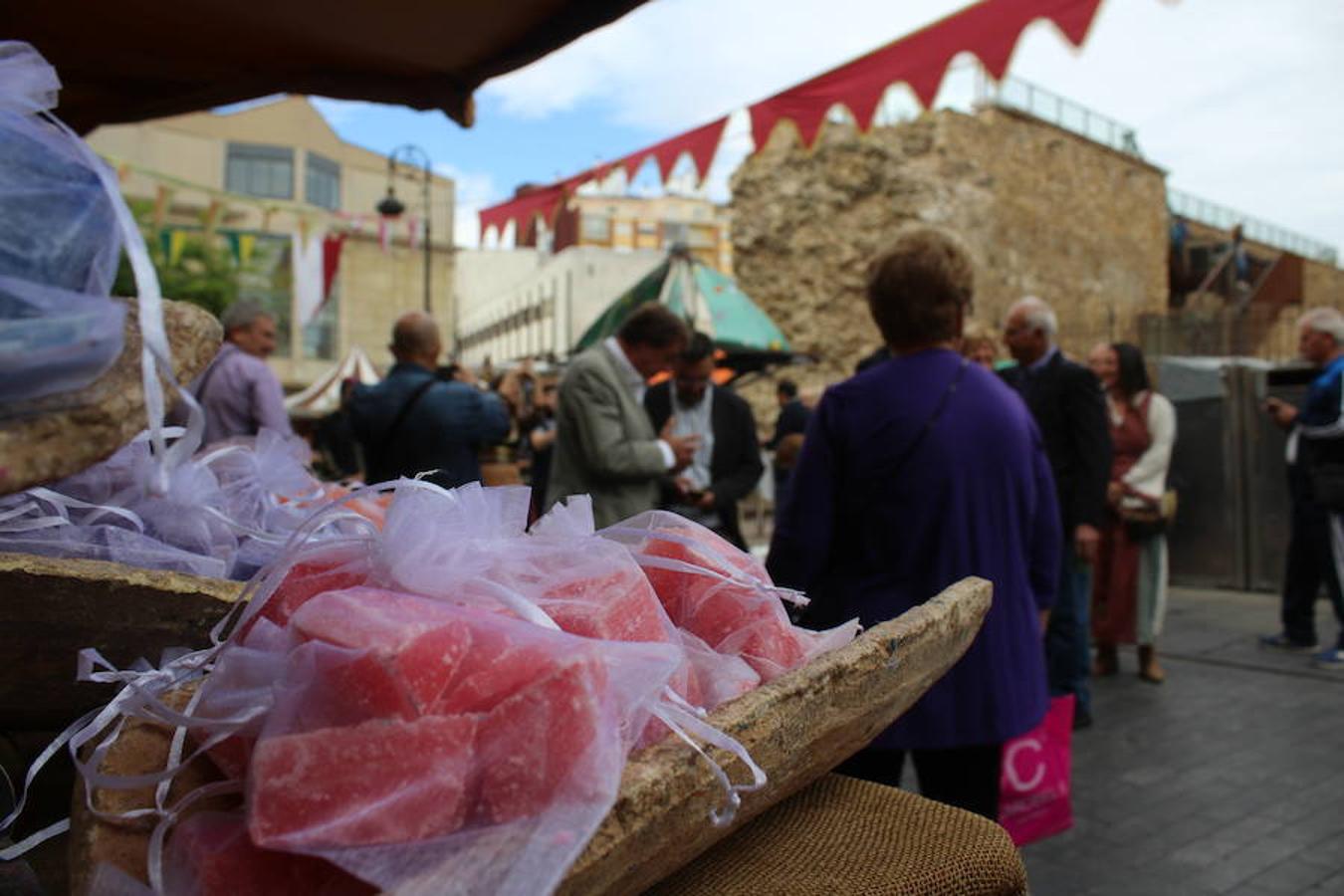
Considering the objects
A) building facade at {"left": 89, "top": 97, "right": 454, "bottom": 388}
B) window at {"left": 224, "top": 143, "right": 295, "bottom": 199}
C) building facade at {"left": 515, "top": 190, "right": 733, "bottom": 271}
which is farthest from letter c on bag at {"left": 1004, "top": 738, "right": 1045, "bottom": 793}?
building facade at {"left": 515, "top": 190, "right": 733, "bottom": 271}

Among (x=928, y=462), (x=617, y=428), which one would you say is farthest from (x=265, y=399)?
(x=928, y=462)

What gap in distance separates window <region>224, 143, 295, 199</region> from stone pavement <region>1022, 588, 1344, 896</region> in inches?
1155

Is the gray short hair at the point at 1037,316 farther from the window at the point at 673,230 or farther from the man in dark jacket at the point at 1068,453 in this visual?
the window at the point at 673,230

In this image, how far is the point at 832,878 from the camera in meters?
0.84

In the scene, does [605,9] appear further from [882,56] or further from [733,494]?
[882,56]

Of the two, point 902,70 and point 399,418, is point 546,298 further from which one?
point 399,418

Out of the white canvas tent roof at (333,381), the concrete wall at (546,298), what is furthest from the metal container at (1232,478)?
the concrete wall at (546,298)

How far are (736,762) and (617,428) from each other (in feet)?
10.8

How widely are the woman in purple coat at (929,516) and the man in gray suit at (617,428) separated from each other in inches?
60.9

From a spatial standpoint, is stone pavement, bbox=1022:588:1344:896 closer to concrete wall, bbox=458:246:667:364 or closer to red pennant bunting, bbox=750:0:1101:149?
red pennant bunting, bbox=750:0:1101:149

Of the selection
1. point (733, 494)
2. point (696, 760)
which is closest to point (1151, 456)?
point (733, 494)

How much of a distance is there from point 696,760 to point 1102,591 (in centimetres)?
573

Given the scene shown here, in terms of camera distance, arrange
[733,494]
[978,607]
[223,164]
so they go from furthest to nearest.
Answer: [223,164] → [733,494] → [978,607]

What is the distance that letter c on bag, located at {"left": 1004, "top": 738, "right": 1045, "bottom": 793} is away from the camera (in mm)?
3162
